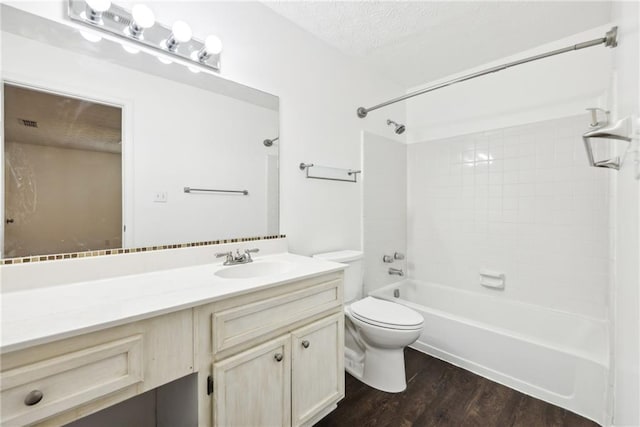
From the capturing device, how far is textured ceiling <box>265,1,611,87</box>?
1.66 m

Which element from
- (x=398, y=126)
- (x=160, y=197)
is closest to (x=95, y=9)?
(x=160, y=197)

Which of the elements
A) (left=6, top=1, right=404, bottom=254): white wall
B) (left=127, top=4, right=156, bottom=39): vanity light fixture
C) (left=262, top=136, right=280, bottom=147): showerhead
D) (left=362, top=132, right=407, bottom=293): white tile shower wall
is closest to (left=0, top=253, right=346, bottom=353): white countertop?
(left=6, top=1, right=404, bottom=254): white wall

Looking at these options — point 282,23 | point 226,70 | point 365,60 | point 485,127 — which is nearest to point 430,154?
point 485,127

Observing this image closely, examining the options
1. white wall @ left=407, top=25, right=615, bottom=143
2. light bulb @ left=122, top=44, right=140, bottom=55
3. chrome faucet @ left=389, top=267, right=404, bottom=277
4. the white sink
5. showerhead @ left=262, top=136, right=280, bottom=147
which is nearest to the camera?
light bulb @ left=122, top=44, right=140, bottom=55

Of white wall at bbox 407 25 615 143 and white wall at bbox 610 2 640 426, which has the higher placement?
white wall at bbox 407 25 615 143

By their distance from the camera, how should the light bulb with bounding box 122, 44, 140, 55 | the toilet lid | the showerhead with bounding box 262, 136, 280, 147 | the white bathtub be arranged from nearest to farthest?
the light bulb with bounding box 122, 44, 140, 55 < the white bathtub < the toilet lid < the showerhead with bounding box 262, 136, 280, 147

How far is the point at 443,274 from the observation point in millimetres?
2602

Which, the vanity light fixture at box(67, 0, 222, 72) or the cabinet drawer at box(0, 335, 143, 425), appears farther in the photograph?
the vanity light fixture at box(67, 0, 222, 72)

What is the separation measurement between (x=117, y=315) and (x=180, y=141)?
915mm

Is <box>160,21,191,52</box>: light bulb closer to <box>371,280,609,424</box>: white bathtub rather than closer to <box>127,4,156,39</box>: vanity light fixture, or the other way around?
A: <box>127,4,156,39</box>: vanity light fixture

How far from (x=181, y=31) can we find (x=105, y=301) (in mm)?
1225

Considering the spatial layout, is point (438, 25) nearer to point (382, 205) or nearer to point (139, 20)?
point (382, 205)

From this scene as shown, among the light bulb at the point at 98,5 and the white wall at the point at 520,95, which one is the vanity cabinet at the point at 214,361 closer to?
the light bulb at the point at 98,5

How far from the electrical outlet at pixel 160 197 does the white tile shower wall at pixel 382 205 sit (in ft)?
5.12
